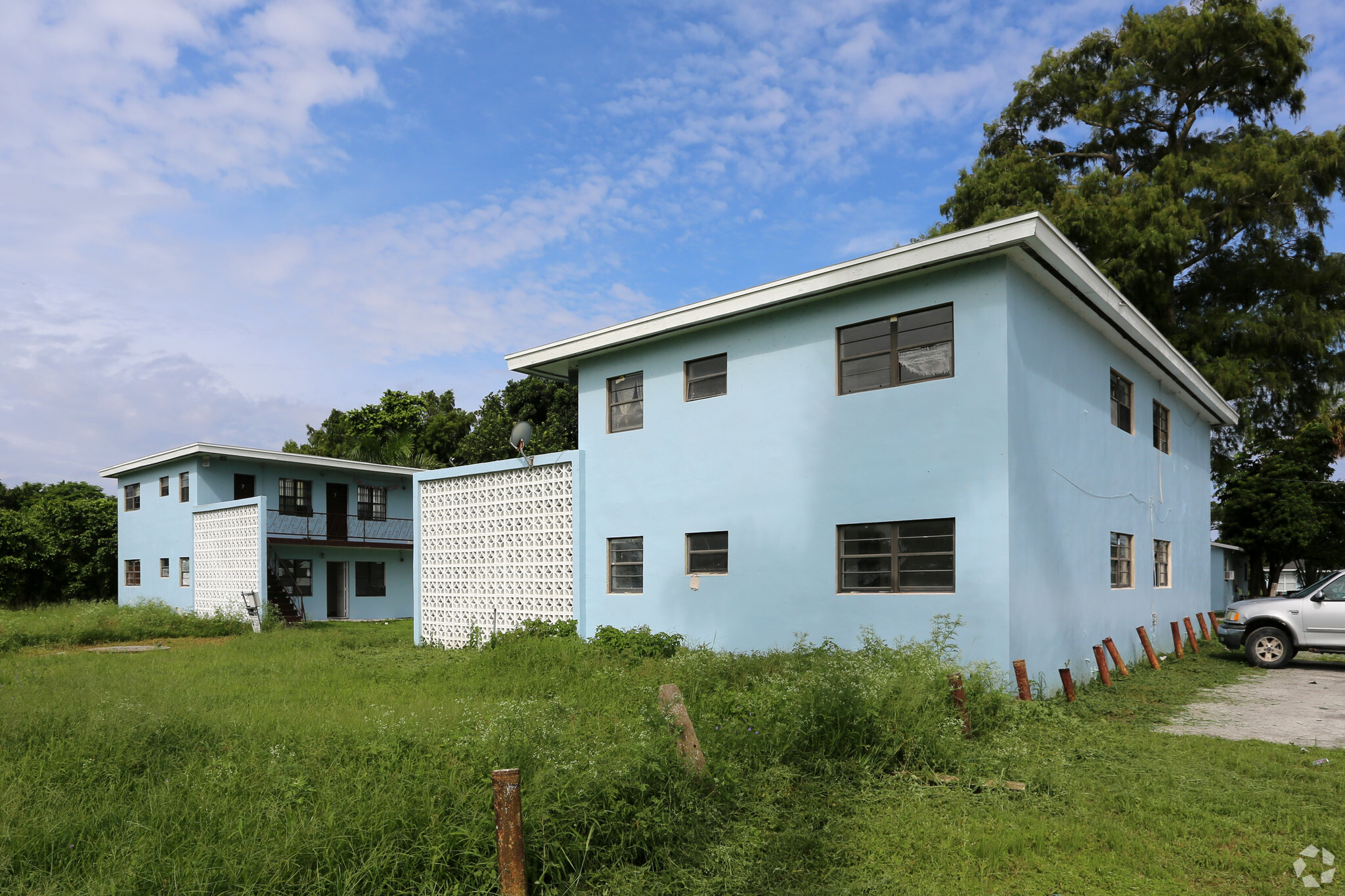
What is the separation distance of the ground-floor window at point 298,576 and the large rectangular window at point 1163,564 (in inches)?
941

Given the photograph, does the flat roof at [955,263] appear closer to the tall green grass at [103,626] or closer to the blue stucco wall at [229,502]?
the tall green grass at [103,626]

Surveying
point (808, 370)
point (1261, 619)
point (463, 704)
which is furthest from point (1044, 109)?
point (463, 704)

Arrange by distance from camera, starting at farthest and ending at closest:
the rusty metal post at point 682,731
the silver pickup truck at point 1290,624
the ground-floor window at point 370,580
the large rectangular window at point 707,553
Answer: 1. the ground-floor window at point 370,580
2. the silver pickup truck at point 1290,624
3. the large rectangular window at point 707,553
4. the rusty metal post at point 682,731

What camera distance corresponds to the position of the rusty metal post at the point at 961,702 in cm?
793

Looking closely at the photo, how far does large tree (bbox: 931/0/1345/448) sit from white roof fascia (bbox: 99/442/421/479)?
67.7 ft

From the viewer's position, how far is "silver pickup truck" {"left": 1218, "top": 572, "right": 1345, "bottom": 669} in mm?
13688

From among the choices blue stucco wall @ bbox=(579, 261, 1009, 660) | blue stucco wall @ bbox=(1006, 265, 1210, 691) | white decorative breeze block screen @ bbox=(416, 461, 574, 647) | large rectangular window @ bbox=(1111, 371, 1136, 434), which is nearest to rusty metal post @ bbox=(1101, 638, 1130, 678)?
blue stucco wall @ bbox=(1006, 265, 1210, 691)

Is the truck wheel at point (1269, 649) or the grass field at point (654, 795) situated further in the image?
the truck wheel at point (1269, 649)

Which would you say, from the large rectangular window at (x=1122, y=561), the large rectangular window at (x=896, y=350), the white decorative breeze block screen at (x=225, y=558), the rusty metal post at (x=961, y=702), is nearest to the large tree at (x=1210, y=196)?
the large rectangular window at (x=1122, y=561)

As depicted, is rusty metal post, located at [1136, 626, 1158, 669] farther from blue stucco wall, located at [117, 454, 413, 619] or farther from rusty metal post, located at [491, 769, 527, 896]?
blue stucco wall, located at [117, 454, 413, 619]

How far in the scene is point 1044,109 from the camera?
27.7 m

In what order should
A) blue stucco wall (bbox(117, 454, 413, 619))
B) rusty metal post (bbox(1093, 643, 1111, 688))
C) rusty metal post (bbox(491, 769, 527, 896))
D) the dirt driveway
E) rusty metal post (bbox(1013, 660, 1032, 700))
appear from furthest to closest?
blue stucco wall (bbox(117, 454, 413, 619))
rusty metal post (bbox(1093, 643, 1111, 688))
rusty metal post (bbox(1013, 660, 1032, 700))
the dirt driveway
rusty metal post (bbox(491, 769, 527, 896))

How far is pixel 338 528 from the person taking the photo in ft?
98.1

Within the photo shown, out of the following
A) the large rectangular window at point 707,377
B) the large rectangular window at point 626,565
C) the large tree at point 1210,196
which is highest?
the large tree at point 1210,196
